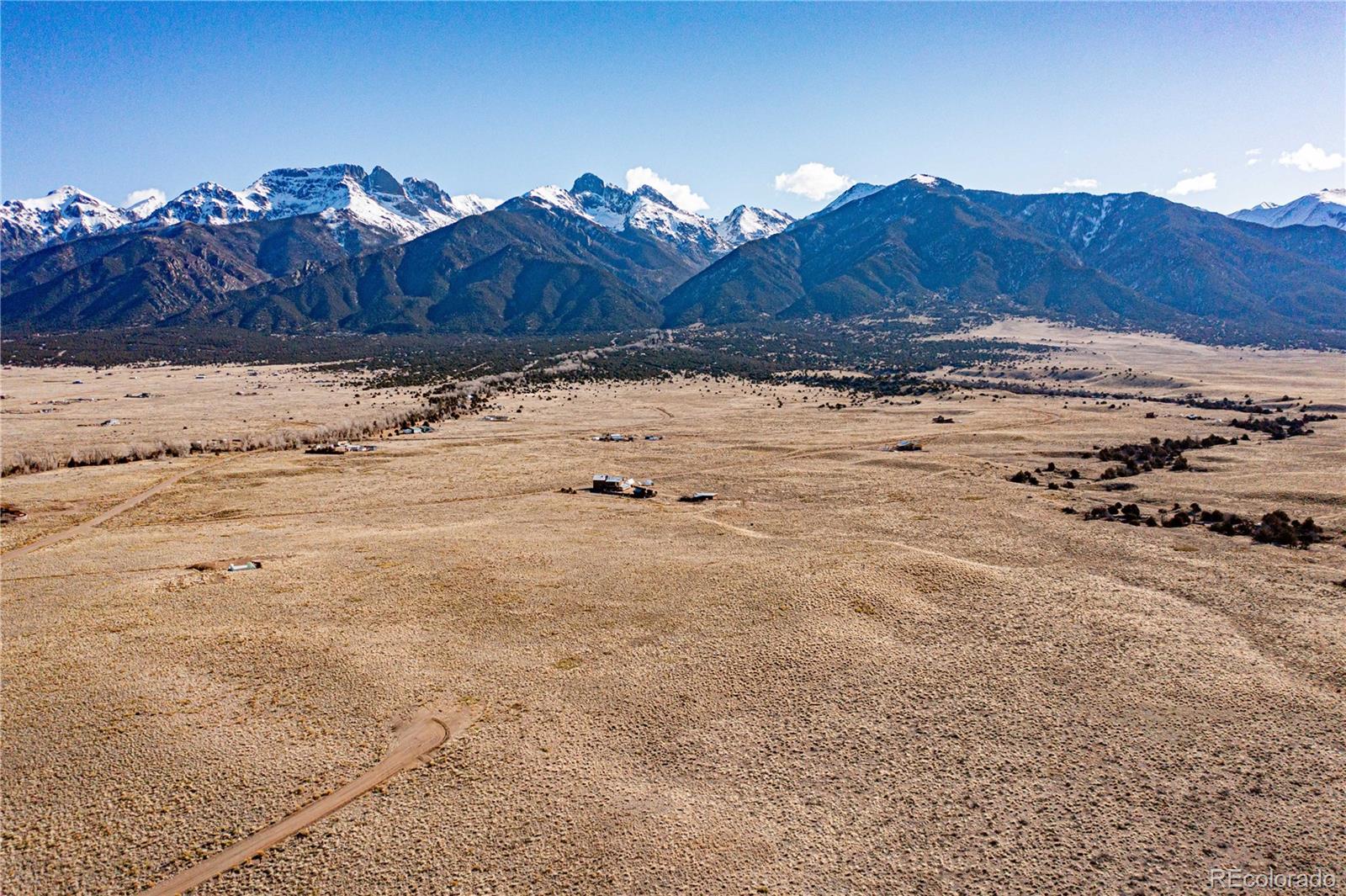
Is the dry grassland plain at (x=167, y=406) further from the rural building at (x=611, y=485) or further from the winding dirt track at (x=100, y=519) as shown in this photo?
the rural building at (x=611, y=485)

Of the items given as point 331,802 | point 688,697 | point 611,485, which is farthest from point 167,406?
point 688,697

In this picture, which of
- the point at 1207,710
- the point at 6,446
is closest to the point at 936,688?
the point at 1207,710

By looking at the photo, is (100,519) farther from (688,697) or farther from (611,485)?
(688,697)

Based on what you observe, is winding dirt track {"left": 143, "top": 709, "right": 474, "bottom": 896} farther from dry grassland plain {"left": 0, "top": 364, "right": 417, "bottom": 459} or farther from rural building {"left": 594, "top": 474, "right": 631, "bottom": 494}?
dry grassland plain {"left": 0, "top": 364, "right": 417, "bottom": 459}

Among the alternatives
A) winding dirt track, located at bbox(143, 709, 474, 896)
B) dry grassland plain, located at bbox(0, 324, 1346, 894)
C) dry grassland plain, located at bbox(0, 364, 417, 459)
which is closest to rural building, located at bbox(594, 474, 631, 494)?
dry grassland plain, located at bbox(0, 324, 1346, 894)

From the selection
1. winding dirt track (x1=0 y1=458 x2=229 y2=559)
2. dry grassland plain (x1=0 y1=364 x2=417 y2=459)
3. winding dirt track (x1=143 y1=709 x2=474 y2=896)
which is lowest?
winding dirt track (x1=143 y1=709 x2=474 y2=896)
